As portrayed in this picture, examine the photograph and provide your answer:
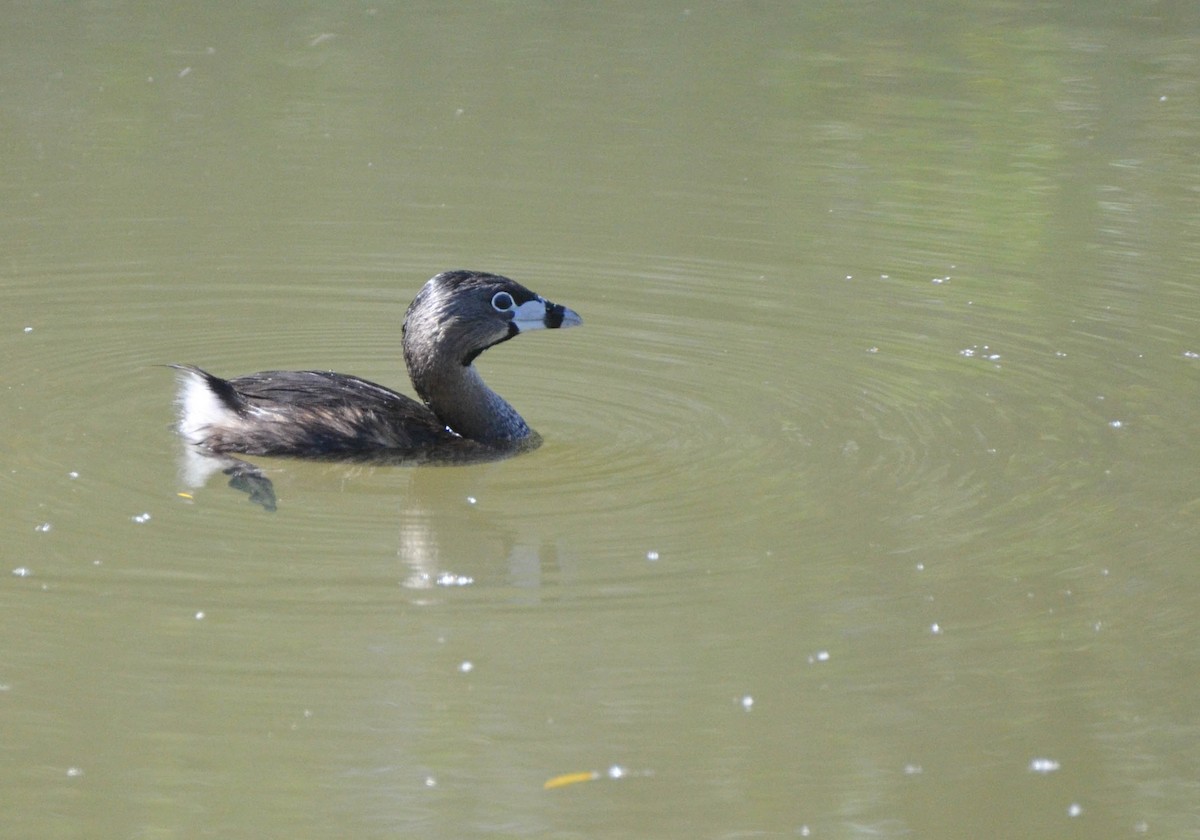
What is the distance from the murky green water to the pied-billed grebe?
16 centimetres

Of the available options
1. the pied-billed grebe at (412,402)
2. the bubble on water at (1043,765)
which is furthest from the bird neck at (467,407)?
the bubble on water at (1043,765)

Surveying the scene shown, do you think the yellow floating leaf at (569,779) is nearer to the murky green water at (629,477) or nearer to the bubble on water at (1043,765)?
the murky green water at (629,477)

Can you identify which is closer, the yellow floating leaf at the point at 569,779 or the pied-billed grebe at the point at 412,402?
the yellow floating leaf at the point at 569,779

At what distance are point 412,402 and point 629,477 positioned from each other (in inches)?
45.0

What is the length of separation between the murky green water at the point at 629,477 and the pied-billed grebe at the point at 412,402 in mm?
163

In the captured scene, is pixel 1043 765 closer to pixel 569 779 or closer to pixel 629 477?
pixel 569 779

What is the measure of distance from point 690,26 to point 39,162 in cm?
681


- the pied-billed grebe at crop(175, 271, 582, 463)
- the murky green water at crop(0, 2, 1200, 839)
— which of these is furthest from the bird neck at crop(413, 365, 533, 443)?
the murky green water at crop(0, 2, 1200, 839)

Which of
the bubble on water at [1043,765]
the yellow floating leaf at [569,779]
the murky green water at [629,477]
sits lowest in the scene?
the bubble on water at [1043,765]

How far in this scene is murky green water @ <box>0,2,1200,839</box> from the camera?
198 inches

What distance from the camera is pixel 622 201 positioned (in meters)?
11.9

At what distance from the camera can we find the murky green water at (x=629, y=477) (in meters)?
5.03

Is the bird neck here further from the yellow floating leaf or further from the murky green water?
the yellow floating leaf

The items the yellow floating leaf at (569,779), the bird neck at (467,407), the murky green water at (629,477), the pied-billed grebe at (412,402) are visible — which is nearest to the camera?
the yellow floating leaf at (569,779)
